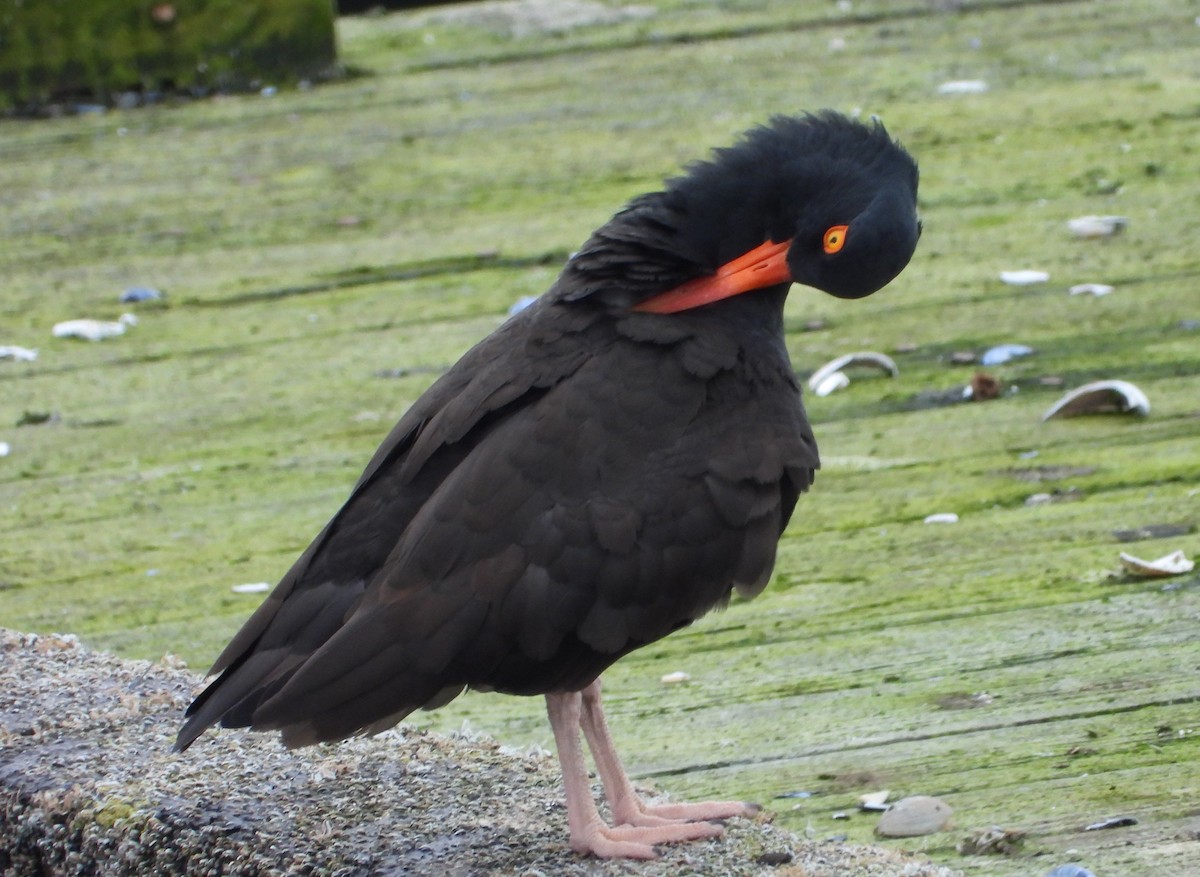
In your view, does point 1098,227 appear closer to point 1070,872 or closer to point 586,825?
point 1070,872

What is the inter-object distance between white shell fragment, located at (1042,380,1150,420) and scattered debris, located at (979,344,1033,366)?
0.50 meters

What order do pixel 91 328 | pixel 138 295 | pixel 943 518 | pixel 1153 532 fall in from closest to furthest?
pixel 1153 532, pixel 943 518, pixel 91 328, pixel 138 295

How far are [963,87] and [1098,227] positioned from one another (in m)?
2.03

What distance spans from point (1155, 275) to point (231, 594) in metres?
3.78

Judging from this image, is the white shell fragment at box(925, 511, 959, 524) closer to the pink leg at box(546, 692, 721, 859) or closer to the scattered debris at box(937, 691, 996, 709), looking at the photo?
the scattered debris at box(937, 691, 996, 709)

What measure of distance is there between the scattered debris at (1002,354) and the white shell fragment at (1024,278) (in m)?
0.63

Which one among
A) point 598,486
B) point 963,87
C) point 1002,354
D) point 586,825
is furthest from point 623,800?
point 963,87

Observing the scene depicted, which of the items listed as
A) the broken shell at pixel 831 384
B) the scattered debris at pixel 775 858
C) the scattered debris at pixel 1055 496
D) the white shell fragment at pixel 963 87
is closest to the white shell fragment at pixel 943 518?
the scattered debris at pixel 1055 496

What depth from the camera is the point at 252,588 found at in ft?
16.5

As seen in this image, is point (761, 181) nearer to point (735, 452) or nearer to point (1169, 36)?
point (735, 452)

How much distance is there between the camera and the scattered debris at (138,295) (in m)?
7.56

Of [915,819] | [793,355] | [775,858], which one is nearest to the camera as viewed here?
[775,858]

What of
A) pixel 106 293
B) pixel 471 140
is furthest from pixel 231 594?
pixel 471 140

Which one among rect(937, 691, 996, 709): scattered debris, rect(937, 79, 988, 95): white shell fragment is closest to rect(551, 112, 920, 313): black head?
rect(937, 691, 996, 709): scattered debris
